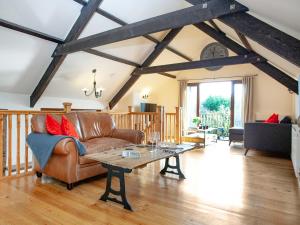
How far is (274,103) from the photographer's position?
6.81 meters

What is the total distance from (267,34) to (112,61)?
4404 millimetres

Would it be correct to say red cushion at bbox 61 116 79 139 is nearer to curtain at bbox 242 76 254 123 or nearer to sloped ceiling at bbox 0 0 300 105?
sloped ceiling at bbox 0 0 300 105

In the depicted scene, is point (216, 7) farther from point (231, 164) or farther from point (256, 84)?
point (256, 84)

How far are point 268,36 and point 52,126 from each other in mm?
2942

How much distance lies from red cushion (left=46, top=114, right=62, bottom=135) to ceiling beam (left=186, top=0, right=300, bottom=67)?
2.64 m

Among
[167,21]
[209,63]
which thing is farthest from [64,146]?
[209,63]

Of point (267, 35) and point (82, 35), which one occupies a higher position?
point (82, 35)

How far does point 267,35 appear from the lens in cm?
260

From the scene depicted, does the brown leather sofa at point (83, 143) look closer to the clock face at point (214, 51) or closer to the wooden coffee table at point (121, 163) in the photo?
the wooden coffee table at point (121, 163)

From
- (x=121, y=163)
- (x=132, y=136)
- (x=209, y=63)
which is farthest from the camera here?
(x=209, y=63)

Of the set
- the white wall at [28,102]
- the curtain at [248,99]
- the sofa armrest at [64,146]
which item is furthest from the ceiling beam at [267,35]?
the white wall at [28,102]

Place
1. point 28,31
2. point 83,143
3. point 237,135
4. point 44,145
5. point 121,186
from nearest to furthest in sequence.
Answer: point 121,186 → point 44,145 → point 83,143 → point 28,31 → point 237,135

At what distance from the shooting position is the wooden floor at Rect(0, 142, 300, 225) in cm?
207

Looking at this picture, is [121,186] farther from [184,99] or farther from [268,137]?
[184,99]
